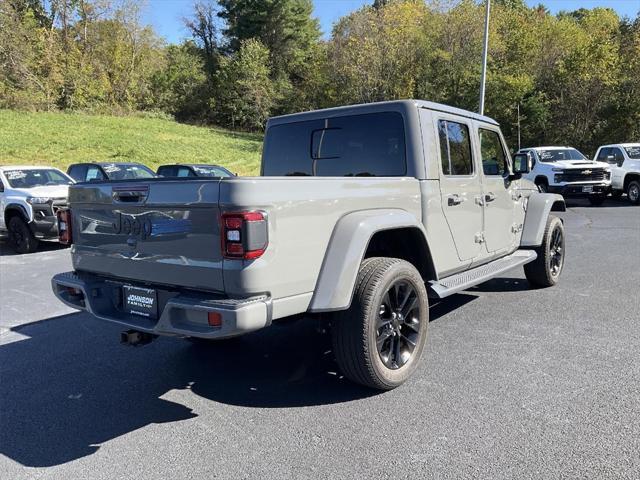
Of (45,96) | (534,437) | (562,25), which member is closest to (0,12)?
(45,96)

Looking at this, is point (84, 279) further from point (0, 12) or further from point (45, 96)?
point (45, 96)

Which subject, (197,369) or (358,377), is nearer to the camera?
(358,377)

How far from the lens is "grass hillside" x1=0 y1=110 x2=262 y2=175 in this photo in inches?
988

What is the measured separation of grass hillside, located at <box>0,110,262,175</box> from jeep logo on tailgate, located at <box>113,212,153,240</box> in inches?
863

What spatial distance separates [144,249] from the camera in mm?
3270

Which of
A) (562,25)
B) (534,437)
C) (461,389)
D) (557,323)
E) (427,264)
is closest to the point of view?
(534,437)

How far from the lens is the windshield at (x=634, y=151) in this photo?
655 inches

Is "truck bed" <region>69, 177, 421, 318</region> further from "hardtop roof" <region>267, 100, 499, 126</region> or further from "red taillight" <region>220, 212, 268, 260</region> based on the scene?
"hardtop roof" <region>267, 100, 499, 126</region>

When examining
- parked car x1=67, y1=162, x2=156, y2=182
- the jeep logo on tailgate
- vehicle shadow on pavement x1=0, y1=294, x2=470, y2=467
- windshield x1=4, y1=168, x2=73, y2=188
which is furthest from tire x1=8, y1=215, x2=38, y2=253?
the jeep logo on tailgate

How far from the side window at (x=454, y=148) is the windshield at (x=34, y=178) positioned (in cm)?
Answer: 849

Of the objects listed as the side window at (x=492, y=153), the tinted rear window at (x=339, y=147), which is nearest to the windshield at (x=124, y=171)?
the tinted rear window at (x=339, y=147)

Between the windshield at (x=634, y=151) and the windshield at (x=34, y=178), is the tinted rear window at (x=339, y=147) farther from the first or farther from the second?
the windshield at (x=634, y=151)

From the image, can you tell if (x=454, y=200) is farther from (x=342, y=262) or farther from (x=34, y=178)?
(x=34, y=178)

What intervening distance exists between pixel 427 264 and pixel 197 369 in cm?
201
